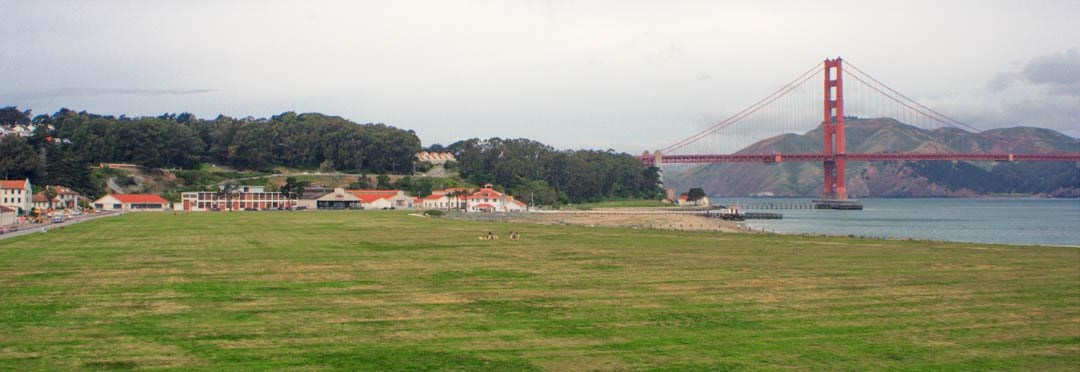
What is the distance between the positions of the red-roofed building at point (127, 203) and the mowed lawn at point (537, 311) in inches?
2831

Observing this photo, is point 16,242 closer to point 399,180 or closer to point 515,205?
point 515,205

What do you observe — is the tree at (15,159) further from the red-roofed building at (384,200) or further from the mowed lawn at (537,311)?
the mowed lawn at (537,311)

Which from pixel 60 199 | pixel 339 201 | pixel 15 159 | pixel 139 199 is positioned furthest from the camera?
pixel 339 201

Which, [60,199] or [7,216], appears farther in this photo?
[60,199]

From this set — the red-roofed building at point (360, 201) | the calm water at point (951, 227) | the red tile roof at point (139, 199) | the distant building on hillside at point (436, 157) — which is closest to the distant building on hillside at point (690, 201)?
the calm water at point (951, 227)

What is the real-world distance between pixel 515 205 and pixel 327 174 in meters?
36.9

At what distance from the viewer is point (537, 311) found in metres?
14.5

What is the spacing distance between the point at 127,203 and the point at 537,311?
89.9m

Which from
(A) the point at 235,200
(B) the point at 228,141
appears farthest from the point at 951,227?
(B) the point at 228,141

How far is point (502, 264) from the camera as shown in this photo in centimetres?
2342

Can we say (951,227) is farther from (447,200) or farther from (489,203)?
(447,200)

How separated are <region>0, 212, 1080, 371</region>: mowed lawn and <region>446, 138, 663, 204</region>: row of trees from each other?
92301 millimetres

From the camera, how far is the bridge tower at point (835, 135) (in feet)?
392

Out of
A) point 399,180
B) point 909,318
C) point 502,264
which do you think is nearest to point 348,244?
point 502,264
